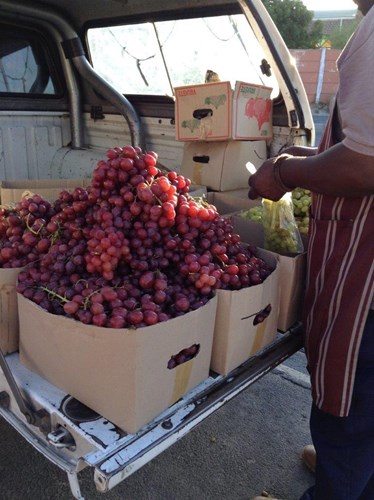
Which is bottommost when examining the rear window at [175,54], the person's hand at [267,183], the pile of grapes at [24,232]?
the pile of grapes at [24,232]

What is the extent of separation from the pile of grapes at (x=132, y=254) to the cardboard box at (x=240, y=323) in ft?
0.17

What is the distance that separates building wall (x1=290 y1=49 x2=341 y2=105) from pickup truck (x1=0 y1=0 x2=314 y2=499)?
39.8 ft

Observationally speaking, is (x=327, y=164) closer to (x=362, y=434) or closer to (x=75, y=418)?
(x=362, y=434)

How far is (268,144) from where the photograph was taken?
324 centimetres

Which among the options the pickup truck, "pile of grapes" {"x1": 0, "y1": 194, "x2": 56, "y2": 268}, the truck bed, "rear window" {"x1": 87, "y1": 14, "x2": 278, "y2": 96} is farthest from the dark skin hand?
"rear window" {"x1": 87, "y1": 14, "x2": 278, "y2": 96}

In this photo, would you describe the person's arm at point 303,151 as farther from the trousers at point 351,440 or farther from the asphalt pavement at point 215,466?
the asphalt pavement at point 215,466

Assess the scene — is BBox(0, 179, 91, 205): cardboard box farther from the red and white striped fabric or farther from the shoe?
the shoe

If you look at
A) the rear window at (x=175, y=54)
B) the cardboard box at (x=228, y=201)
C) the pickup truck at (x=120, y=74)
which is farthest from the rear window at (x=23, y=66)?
the cardboard box at (x=228, y=201)

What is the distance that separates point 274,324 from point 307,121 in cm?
163

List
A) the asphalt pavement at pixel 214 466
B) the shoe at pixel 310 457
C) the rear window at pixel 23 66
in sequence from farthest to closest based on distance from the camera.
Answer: the rear window at pixel 23 66 → the shoe at pixel 310 457 → the asphalt pavement at pixel 214 466

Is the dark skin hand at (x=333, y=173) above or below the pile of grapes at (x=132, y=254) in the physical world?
above

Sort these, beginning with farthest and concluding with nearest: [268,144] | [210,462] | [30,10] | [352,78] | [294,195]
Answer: [30,10], [268,144], [294,195], [210,462], [352,78]

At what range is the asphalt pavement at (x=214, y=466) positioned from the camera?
2209 mm

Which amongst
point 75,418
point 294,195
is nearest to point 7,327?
point 75,418
